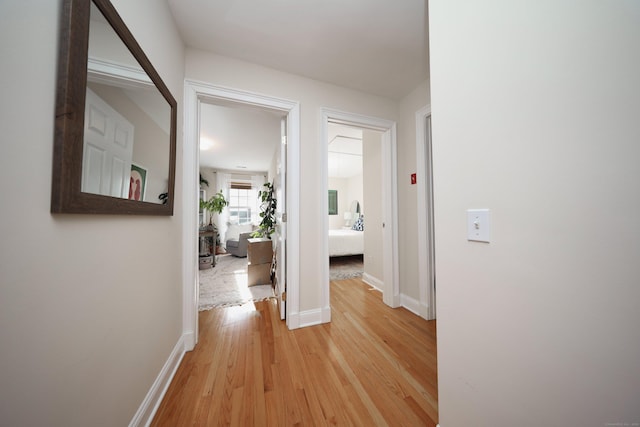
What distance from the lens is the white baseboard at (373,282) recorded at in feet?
9.18

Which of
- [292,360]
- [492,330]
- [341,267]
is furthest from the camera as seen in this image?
[341,267]

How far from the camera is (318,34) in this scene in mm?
1571

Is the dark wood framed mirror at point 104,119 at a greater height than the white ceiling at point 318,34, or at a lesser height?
lesser

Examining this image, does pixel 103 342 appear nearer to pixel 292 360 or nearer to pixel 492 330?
pixel 292 360

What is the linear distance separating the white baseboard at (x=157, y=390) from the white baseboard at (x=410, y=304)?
7.13ft

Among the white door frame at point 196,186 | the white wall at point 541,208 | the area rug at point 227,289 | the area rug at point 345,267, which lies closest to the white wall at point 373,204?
the area rug at point 345,267

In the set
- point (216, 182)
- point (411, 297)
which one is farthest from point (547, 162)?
point (216, 182)

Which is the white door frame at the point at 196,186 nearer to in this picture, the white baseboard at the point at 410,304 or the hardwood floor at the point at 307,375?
the hardwood floor at the point at 307,375

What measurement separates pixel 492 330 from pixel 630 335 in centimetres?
31

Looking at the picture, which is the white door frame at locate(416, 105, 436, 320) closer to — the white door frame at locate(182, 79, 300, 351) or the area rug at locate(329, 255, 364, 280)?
the white door frame at locate(182, 79, 300, 351)

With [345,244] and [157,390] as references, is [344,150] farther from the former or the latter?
[157,390]

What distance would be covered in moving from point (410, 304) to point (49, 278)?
8.55ft

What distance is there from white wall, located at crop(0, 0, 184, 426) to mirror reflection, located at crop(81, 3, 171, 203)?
108mm

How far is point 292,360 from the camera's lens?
4.86 feet
